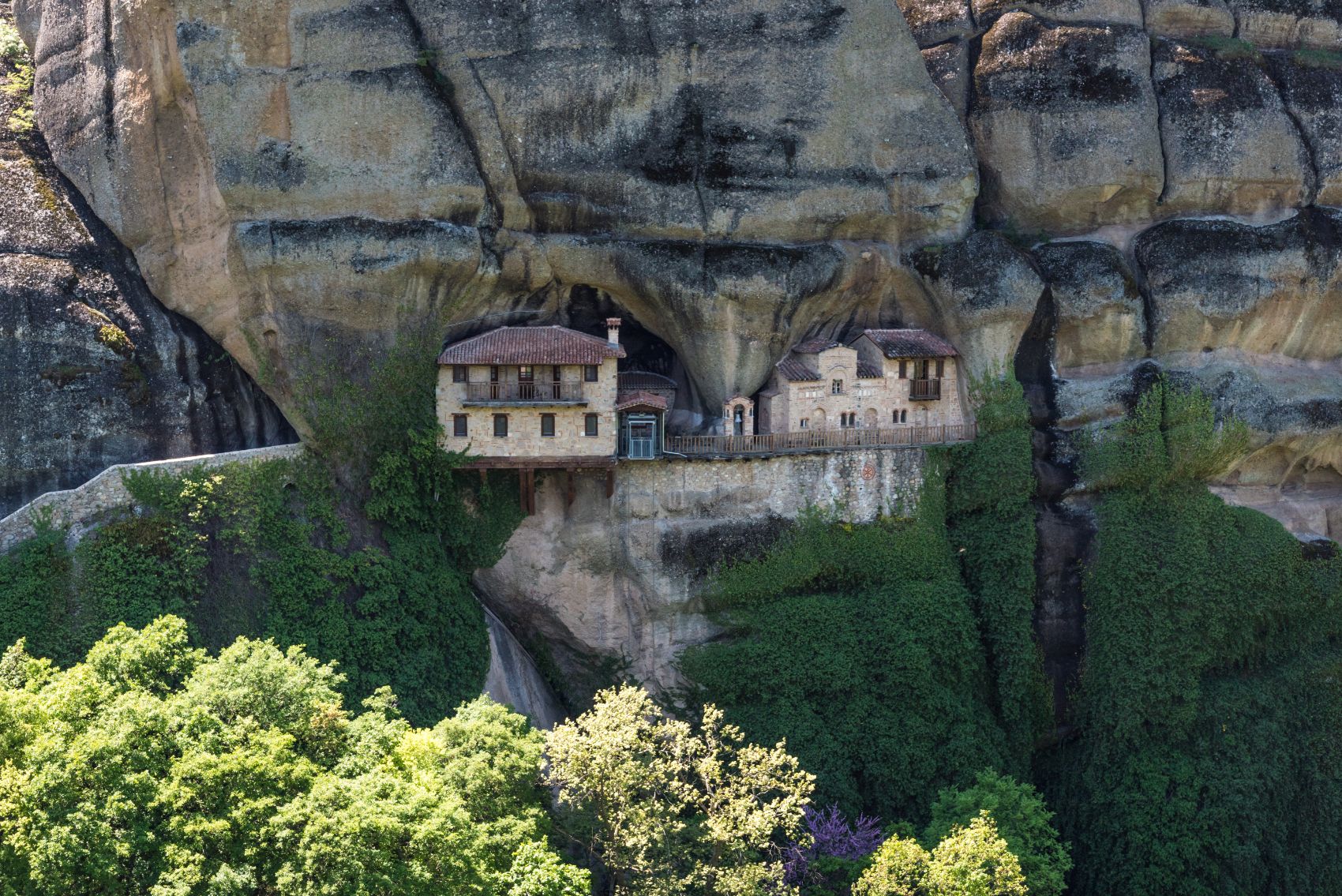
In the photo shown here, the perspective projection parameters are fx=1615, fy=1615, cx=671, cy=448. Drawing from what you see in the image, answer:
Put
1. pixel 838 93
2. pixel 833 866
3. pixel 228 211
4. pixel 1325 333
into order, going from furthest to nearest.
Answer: pixel 1325 333 → pixel 838 93 → pixel 228 211 → pixel 833 866

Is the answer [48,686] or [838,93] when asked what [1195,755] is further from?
[48,686]

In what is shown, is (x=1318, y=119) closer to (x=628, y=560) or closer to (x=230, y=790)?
(x=628, y=560)

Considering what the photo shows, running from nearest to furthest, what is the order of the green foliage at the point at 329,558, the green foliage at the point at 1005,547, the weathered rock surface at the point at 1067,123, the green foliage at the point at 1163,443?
the green foliage at the point at 329,558, the green foliage at the point at 1005,547, the green foliage at the point at 1163,443, the weathered rock surface at the point at 1067,123

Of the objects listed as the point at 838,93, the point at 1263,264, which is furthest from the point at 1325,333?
the point at 838,93

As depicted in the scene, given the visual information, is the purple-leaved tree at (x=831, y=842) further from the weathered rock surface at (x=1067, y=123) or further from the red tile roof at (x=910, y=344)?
the weathered rock surface at (x=1067, y=123)

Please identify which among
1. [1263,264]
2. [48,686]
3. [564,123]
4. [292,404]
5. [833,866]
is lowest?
[833,866]

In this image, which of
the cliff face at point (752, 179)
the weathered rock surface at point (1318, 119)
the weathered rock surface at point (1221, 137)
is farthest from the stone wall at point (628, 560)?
the weathered rock surface at point (1318, 119)

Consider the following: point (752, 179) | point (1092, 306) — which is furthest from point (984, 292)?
point (752, 179)
